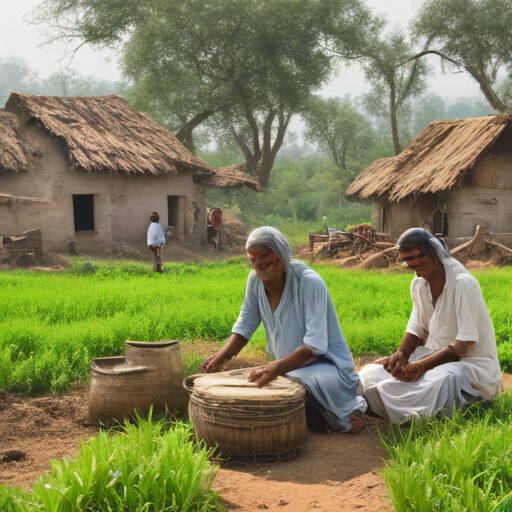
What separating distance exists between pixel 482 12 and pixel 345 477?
25.7m

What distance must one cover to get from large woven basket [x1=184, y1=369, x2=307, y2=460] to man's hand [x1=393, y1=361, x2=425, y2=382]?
840 millimetres

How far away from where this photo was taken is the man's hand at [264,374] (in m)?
3.86

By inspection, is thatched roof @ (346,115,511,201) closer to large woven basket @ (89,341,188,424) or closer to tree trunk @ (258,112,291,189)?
tree trunk @ (258,112,291,189)

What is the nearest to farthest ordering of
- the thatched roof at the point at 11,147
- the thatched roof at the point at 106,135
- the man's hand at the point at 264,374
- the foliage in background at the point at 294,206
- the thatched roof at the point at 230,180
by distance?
1. the man's hand at the point at 264,374
2. the thatched roof at the point at 11,147
3. the thatched roof at the point at 106,135
4. the thatched roof at the point at 230,180
5. the foliage in background at the point at 294,206

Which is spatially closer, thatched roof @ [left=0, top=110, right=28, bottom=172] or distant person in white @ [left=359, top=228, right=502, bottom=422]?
distant person in white @ [left=359, top=228, right=502, bottom=422]

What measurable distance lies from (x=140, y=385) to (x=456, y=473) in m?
2.32

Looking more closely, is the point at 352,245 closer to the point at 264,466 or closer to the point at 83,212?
the point at 83,212

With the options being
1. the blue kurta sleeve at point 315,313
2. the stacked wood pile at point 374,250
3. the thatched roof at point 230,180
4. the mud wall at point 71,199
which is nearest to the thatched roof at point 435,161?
the stacked wood pile at point 374,250

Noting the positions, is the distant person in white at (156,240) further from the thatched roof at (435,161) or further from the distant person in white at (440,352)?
the distant person in white at (440,352)

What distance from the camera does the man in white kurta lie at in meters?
4.23

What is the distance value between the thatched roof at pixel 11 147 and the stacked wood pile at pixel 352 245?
7.94m

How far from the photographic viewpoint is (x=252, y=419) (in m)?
3.66

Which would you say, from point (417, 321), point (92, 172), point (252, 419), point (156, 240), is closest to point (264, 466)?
point (252, 419)

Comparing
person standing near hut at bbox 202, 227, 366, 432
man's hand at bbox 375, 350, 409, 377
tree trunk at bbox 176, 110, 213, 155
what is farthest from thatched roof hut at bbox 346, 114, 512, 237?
tree trunk at bbox 176, 110, 213, 155
